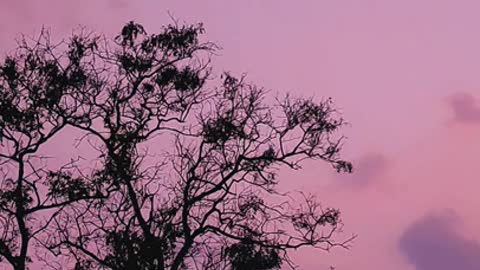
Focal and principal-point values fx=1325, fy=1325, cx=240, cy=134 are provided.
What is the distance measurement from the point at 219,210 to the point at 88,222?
163 inches

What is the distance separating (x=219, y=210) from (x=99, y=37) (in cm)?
651

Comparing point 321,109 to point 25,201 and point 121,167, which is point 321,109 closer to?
point 121,167

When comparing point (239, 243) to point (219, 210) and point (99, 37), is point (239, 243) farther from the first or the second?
point (99, 37)

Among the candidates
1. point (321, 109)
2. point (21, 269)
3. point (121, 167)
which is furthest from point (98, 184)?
point (321, 109)

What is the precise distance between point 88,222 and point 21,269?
2.66 meters

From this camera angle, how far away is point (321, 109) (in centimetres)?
4119

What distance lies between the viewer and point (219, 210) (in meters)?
40.4

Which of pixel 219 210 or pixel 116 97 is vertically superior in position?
pixel 116 97

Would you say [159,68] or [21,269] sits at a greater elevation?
[159,68]

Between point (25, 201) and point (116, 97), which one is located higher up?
point (116, 97)

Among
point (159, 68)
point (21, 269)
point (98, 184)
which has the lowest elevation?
point (21, 269)

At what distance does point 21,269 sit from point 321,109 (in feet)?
34.1

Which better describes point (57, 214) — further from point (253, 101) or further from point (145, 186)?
point (253, 101)

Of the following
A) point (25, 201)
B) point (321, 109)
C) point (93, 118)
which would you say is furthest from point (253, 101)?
point (25, 201)
